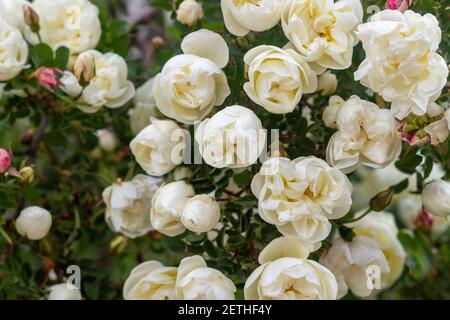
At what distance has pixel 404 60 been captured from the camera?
611 millimetres

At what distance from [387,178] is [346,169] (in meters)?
0.53

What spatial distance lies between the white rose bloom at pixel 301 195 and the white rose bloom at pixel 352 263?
4.2 inches

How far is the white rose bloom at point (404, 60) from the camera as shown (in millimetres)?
607

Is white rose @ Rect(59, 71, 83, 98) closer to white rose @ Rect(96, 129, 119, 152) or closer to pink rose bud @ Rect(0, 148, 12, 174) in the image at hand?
pink rose bud @ Rect(0, 148, 12, 174)

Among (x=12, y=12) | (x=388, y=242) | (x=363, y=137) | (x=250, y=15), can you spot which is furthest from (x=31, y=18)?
(x=388, y=242)

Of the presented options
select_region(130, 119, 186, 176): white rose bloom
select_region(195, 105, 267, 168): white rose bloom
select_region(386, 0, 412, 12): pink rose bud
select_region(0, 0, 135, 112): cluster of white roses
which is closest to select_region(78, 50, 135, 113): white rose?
select_region(0, 0, 135, 112): cluster of white roses

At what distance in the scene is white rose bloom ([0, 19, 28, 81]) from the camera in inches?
30.3

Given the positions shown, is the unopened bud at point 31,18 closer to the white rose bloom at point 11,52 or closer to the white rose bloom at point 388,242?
the white rose bloom at point 11,52

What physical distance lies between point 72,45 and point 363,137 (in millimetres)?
340

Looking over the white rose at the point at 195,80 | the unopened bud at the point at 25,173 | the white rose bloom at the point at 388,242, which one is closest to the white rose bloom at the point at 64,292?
the unopened bud at the point at 25,173

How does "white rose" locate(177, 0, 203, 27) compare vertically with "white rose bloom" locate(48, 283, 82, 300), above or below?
above

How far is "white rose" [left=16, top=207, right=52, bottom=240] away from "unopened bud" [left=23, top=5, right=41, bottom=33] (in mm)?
190

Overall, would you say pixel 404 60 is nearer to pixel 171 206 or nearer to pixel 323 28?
pixel 323 28
